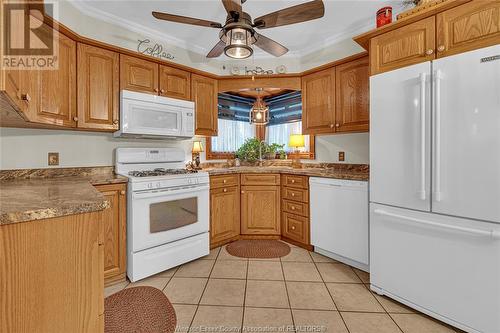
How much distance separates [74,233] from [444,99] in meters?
2.17

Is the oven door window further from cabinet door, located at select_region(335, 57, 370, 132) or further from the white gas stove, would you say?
cabinet door, located at select_region(335, 57, 370, 132)

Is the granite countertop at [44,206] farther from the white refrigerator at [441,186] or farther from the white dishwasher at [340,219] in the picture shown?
the white dishwasher at [340,219]

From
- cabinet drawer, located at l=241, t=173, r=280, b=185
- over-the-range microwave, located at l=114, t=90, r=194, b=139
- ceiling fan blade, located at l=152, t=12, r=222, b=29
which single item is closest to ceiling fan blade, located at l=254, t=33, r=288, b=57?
ceiling fan blade, located at l=152, t=12, r=222, b=29

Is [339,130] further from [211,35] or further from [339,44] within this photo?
[211,35]

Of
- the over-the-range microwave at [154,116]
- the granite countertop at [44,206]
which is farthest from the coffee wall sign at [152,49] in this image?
the granite countertop at [44,206]

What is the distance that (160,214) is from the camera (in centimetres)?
228

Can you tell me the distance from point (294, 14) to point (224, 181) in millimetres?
1901

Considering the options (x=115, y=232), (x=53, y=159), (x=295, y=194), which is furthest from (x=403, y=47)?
(x=53, y=159)

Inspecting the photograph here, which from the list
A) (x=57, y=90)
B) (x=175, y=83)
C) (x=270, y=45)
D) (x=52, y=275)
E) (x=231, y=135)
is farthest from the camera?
(x=231, y=135)

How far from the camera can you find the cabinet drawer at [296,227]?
283 cm

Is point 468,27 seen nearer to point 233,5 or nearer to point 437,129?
point 437,129

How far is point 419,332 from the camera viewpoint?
5.03 feet

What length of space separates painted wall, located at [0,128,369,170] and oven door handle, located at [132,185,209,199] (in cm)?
81

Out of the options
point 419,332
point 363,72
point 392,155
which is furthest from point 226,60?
point 419,332
